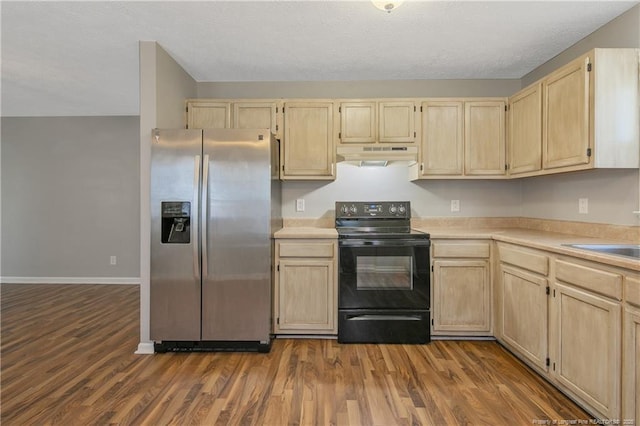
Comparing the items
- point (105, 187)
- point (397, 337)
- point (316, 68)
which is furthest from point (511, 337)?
point (105, 187)

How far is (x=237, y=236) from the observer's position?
8.43 ft

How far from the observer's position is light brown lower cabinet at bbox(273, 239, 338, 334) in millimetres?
2807

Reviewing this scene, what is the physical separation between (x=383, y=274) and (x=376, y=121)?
144cm

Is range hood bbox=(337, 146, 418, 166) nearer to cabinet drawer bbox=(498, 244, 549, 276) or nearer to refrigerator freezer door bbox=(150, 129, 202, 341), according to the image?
cabinet drawer bbox=(498, 244, 549, 276)

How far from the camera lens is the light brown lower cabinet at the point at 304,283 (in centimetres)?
281

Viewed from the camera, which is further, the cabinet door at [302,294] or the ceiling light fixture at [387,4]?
the cabinet door at [302,294]

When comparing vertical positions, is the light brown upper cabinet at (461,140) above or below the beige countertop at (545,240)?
above

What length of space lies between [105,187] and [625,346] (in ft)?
18.5

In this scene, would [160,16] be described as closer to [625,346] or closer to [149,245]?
[149,245]

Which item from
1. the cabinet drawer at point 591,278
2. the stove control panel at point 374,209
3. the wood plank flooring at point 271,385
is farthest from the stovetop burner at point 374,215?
→ the cabinet drawer at point 591,278

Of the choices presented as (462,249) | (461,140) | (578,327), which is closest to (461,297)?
(462,249)

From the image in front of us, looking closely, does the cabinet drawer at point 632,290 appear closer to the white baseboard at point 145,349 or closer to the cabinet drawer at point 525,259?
the cabinet drawer at point 525,259

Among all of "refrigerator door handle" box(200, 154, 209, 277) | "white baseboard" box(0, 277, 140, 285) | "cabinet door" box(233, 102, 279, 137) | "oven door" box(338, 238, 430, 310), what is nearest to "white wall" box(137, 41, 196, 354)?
"refrigerator door handle" box(200, 154, 209, 277)

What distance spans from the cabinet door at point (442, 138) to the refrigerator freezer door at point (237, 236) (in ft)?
5.00
